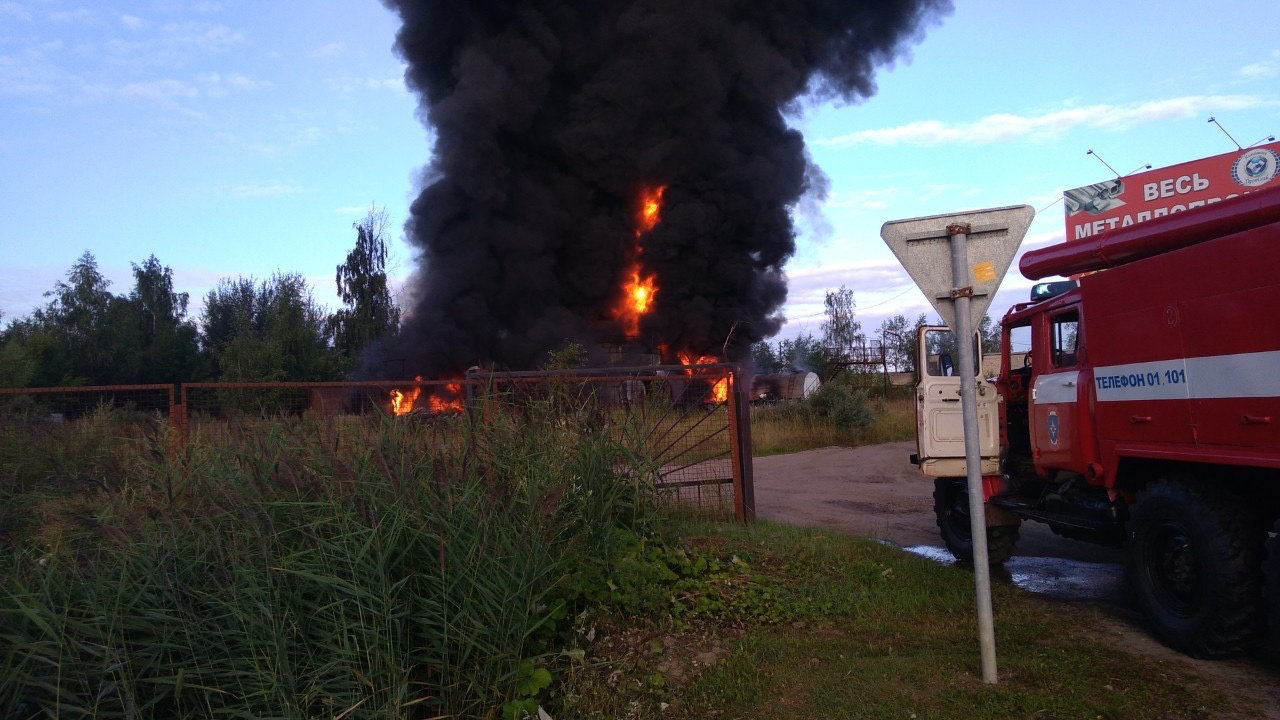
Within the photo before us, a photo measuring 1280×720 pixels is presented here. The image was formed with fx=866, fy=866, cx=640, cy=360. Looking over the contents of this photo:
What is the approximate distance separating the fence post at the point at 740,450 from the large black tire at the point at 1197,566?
4.26 metres

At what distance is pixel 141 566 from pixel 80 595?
25cm

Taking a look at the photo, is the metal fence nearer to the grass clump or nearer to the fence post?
the fence post

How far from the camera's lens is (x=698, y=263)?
111 feet

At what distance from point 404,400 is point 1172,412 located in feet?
19.6

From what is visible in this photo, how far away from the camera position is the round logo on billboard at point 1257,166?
1200 centimetres

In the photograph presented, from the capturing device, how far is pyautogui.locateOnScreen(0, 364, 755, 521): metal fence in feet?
19.7

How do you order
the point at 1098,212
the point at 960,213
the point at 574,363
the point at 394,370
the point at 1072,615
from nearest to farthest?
the point at 960,213 → the point at 1072,615 → the point at 1098,212 → the point at 574,363 → the point at 394,370

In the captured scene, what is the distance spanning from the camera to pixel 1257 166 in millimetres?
12219

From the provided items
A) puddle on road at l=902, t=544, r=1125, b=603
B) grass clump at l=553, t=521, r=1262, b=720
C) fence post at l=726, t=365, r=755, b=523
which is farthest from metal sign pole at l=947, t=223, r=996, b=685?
fence post at l=726, t=365, r=755, b=523

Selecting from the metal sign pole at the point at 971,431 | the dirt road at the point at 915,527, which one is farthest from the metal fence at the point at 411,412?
the metal sign pole at the point at 971,431

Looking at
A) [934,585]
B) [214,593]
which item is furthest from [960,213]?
[214,593]

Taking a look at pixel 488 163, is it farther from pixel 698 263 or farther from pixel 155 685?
pixel 155 685

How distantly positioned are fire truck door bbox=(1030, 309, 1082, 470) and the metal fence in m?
3.08

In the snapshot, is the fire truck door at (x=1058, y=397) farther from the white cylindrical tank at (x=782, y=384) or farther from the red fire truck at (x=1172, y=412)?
the white cylindrical tank at (x=782, y=384)
